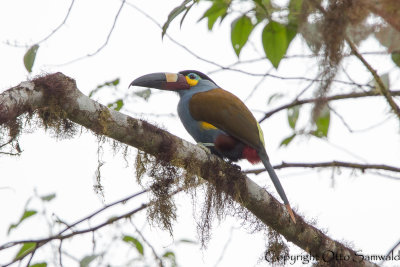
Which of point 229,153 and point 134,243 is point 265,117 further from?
point 134,243

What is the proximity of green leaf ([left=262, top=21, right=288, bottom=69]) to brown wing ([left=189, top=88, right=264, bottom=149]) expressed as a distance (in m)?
0.59

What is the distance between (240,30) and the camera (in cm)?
298

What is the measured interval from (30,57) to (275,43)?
3.97 feet

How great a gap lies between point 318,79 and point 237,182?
25.7 inches

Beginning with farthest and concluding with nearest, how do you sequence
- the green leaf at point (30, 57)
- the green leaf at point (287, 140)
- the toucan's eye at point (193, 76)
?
the toucan's eye at point (193, 76) → the green leaf at point (287, 140) → the green leaf at point (30, 57)

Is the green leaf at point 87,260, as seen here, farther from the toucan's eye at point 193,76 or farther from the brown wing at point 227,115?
the toucan's eye at point 193,76

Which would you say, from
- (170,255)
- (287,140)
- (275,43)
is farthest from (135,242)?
(275,43)

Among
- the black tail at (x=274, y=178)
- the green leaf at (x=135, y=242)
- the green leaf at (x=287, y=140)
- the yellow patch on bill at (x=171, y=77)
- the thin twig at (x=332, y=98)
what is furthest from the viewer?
the yellow patch on bill at (x=171, y=77)

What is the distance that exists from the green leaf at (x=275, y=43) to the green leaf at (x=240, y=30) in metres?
0.18

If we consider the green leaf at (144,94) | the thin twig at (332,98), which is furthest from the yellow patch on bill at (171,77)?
the thin twig at (332,98)

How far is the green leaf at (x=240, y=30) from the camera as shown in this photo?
2.97m

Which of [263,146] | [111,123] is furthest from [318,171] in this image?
[111,123]

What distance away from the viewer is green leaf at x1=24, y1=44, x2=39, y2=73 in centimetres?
258

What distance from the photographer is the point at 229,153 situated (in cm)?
335
